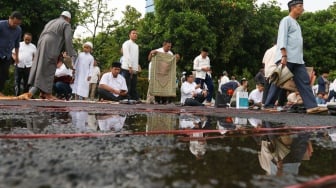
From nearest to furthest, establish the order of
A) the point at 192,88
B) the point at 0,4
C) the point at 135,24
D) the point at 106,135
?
the point at 106,135 < the point at 192,88 < the point at 0,4 < the point at 135,24

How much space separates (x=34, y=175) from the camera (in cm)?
152

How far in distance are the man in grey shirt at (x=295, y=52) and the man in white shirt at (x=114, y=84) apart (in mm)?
3908

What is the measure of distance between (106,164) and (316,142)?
5.61 feet

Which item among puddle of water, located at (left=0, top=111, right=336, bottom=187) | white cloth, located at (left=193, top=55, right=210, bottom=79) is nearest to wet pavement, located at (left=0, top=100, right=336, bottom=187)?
puddle of water, located at (left=0, top=111, right=336, bottom=187)

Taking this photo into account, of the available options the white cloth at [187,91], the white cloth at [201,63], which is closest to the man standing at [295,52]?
the white cloth at [187,91]

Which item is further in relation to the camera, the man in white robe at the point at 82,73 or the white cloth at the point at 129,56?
the man in white robe at the point at 82,73

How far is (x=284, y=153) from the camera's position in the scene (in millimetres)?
2342

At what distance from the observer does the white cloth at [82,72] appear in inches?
413

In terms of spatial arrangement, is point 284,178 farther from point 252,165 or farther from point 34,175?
point 34,175

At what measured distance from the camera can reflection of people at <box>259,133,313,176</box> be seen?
1.85 m

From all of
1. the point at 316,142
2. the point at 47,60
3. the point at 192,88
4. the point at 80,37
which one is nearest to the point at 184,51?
the point at 80,37

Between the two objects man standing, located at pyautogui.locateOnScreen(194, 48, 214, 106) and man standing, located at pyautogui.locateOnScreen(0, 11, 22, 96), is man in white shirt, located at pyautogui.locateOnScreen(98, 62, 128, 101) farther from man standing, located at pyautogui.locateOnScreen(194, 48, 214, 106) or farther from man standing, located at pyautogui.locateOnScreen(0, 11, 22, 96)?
man standing, located at pyautogui.locateOnScreen(194, 48, 214, 106)

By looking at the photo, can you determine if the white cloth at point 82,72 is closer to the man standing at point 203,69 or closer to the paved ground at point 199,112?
the man standing at point 203,69

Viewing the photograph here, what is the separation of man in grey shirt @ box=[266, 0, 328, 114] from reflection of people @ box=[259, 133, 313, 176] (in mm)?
3599
